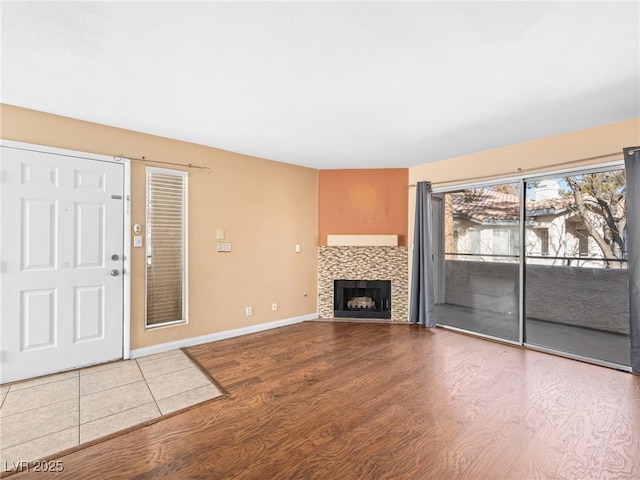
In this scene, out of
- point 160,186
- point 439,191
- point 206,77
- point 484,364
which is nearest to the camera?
point 206,77

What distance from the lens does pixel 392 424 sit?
80.0 inches

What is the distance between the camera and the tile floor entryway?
6.12ft

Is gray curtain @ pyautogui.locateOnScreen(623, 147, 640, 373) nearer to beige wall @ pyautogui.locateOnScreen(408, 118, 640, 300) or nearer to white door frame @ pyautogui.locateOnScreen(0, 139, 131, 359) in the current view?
beige wall @ pyautogui.locateOnScreen(408, 118, 640, 300)

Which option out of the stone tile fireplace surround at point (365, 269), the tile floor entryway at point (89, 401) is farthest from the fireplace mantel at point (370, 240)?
the tile floor entryway at point (89, 401)

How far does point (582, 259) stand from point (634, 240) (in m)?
1.36

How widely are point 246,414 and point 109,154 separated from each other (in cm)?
296

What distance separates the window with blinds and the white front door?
288 mm

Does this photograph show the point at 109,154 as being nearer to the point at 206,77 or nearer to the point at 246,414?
the point at 206,77

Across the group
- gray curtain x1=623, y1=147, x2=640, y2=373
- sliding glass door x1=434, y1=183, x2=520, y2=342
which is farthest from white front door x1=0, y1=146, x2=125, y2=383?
gray curtain x1=623, y1=147, x2=640, y2=373

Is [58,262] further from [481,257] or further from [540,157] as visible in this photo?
[481,257]

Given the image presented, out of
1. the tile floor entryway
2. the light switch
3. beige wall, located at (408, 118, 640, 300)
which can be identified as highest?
beige wall, located at (408, 118, 640, 300)

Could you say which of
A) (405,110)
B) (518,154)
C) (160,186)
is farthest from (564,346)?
(160,186)

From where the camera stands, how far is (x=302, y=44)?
173 cm

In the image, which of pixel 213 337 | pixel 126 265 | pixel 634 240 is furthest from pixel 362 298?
pixel 126 265
